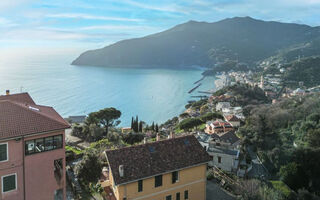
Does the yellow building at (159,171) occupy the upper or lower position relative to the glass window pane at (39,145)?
lower

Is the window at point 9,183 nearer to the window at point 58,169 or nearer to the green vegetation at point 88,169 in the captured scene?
the window at point 58,169

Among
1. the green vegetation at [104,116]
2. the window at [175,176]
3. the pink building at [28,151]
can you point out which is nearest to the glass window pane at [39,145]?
the pink building at [28,151]

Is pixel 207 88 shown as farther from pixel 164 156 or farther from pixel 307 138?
pixel 164 156

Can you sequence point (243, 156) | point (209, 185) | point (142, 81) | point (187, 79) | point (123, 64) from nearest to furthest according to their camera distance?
point (209, 185) → point (243, 156) → point (142, 81) → point (187, 79) → point (123, 64)

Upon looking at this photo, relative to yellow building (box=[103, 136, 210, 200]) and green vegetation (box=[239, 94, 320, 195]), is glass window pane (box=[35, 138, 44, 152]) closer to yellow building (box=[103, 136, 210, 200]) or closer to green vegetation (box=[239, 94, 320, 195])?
yellow building (box=[103, 136, 210, 200])

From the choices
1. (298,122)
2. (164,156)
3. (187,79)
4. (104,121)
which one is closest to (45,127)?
(164,156)

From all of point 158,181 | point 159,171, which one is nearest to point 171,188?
point 158,181

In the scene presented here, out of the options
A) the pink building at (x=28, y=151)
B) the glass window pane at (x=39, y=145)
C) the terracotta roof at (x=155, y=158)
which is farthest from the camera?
the terracotta roof at (x=155, y=158)
